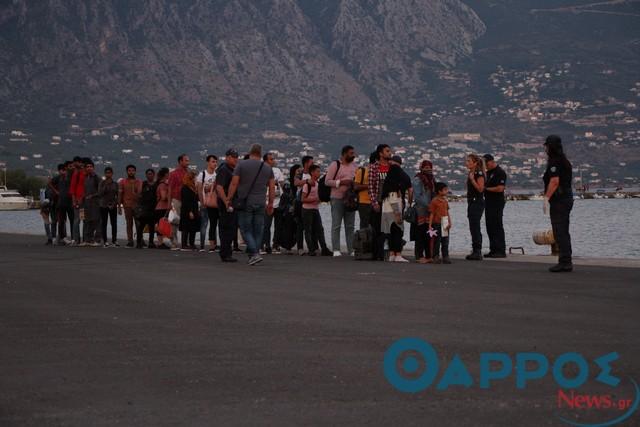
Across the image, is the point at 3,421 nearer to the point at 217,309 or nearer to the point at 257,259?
the point at 217,309

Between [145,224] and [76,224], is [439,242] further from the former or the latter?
[76,224]

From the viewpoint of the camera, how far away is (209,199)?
84.9 ft

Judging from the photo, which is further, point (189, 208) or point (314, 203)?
point (189, 208)

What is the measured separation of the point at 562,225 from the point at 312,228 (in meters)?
7.29

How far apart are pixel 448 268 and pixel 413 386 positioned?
11.9 metres

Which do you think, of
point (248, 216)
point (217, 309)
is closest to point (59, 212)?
point (248, 216)

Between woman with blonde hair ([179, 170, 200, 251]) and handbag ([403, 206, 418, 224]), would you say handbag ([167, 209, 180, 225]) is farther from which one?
handbag ([403, 206, 418, 224])

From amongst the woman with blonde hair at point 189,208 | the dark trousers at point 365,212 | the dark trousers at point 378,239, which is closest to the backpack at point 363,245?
the dark trousers at point 378,239

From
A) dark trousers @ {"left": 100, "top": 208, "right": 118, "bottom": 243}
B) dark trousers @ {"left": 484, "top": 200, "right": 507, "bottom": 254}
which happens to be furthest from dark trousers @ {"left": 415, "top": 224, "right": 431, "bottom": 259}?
dark trousers @ {"left": 100, "top": 208, "right": 118, "bottom": 243}

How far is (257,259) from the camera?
20906mm

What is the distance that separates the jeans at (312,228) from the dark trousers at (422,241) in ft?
10.9

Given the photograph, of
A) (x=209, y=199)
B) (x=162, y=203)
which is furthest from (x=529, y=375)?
(x=162, y=203)

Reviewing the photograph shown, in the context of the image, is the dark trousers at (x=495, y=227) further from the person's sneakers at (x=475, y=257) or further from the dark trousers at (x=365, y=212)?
the dark trousers at (x=365, y=212)

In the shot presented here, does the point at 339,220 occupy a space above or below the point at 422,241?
above
